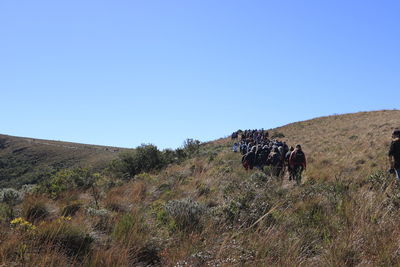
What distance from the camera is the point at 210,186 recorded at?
8.18m

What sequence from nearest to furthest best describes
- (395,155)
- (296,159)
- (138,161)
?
(395,155)
(296,159)
(138,161)

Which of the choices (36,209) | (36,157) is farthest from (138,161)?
(36,157)

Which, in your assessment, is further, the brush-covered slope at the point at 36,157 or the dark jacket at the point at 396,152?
the brush-covered slope at the point at 36,157

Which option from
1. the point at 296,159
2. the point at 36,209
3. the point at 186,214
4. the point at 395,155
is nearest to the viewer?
the point at 186,214

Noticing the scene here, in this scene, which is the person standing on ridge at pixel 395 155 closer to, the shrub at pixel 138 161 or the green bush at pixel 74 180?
the green bush at pixel 74 180

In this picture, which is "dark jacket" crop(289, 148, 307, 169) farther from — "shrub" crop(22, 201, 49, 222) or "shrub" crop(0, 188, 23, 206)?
"shrub" crop(0, 188, 23, 206)

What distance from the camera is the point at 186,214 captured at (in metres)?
4.76

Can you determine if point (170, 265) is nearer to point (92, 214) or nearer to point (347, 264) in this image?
point (347, 264)

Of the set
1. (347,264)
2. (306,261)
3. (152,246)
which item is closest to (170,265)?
(152,246)

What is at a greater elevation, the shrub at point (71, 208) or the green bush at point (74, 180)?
the green bush at point (74, 180)

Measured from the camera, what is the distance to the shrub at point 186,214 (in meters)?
4.52

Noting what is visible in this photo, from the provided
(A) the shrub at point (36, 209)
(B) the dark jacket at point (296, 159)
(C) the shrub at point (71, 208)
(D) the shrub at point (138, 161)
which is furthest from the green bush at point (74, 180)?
(D) the shrub at point (138, 161)

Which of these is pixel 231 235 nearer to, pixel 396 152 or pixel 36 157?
pixel 396 152

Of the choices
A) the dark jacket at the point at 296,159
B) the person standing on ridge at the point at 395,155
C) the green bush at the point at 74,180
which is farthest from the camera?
the dark jacket at the point at 296,159
